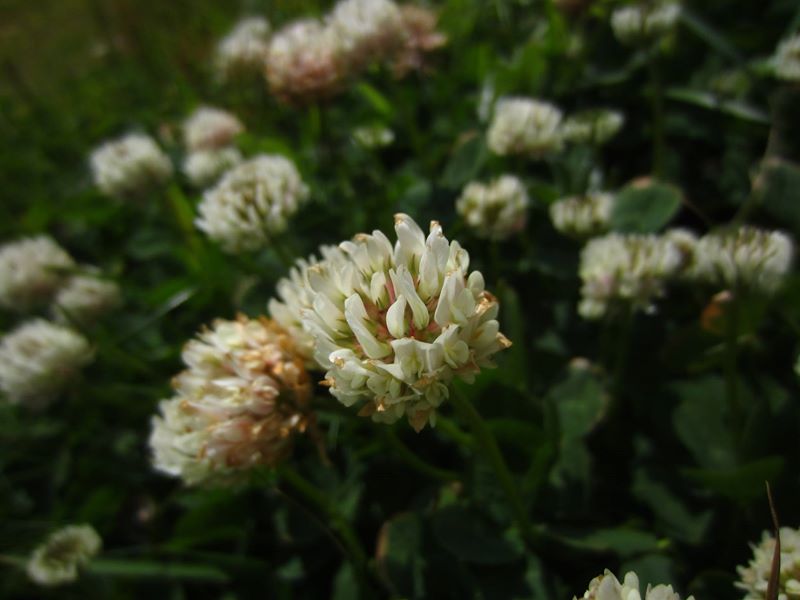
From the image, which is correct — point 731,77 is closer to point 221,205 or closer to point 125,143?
point 221,205

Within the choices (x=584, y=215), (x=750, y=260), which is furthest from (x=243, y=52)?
(x=750, y=260)

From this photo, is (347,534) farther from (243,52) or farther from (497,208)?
(243,52)

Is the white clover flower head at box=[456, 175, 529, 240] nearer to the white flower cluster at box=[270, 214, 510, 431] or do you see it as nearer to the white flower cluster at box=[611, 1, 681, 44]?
the white flower cluster at box=[611, 1, 681, 44]

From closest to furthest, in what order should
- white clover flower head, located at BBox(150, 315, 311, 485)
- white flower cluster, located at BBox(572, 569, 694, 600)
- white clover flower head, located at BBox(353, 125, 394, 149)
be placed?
white flower cluster, located at BBox(572, 569, 694, 600) < white clover flower head, located at BBox(150, 315, 311, 485) < white clover flower head, located at BBox(353, 125, 394, 149)

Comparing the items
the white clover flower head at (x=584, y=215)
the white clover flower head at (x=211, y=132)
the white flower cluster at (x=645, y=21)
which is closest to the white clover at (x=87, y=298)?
the white clover flower head at (x=211, y=132)

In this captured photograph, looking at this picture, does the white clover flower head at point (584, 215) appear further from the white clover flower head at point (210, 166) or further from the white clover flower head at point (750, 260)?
the white clover flower head at point (210, 166)

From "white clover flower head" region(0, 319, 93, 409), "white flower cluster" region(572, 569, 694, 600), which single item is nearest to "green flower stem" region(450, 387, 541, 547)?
"white flower cluster" region(572, 569, 694, 600)

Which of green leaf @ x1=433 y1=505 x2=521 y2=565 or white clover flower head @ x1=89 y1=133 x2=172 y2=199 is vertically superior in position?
white clover flower head @ x1=89 y1=133 x2=172 y2=199
